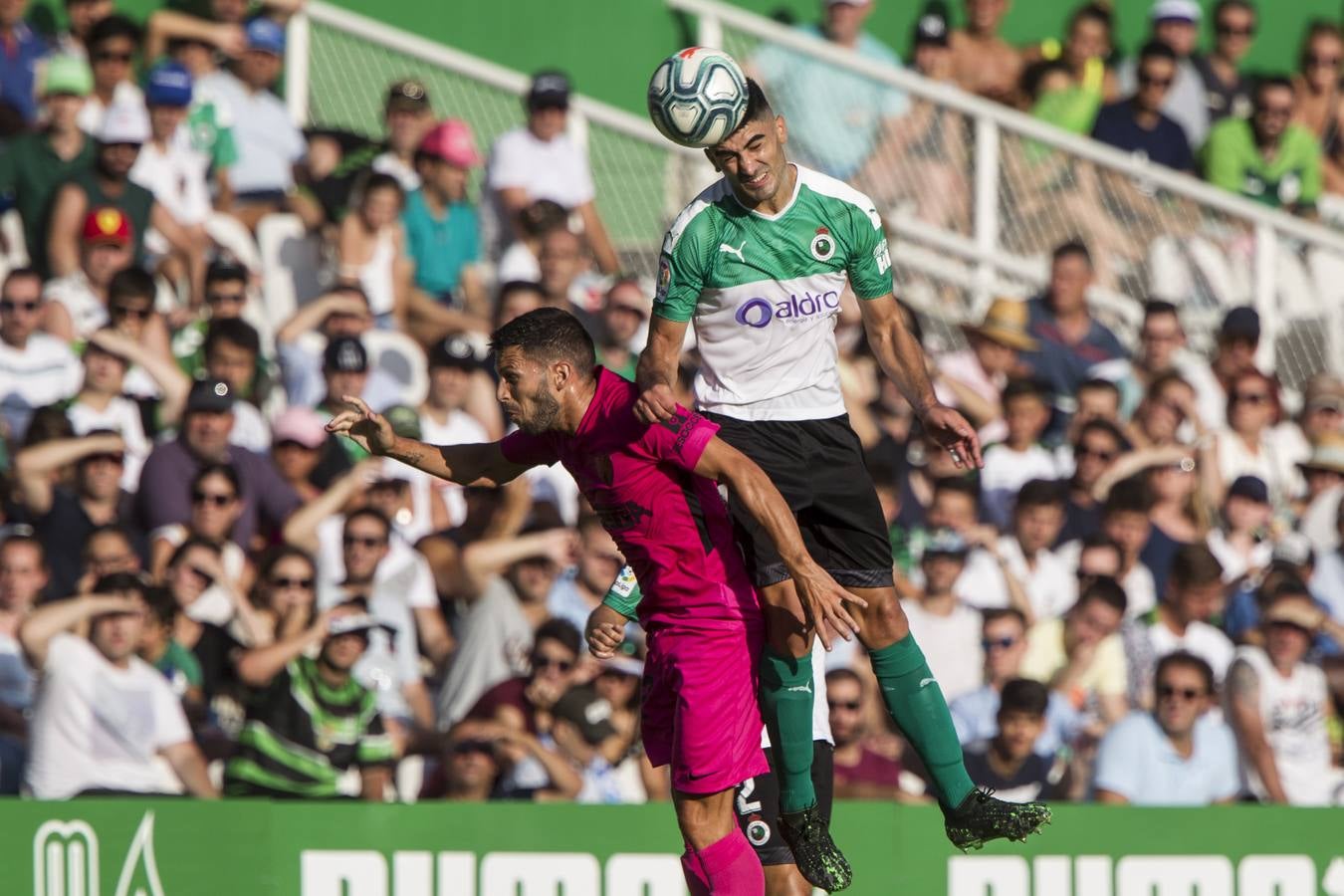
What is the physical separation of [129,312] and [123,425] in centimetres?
71

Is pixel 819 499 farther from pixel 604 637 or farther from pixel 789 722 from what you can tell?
pixel 604 637

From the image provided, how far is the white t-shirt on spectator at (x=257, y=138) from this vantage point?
14547 mm

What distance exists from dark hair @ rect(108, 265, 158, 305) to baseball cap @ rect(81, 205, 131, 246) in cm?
36

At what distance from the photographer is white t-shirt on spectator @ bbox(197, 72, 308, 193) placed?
47.7 ft

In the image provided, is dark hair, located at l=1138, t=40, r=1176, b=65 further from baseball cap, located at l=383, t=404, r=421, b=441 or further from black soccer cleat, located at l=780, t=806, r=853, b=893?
black soccer cleat, located at l=780, t=806, r=853, b=893

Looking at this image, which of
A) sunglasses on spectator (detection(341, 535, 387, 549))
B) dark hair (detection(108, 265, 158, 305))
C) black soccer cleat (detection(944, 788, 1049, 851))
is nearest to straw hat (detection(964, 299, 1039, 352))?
sunglasses on spectator (detection(341, 535, 387, 549))

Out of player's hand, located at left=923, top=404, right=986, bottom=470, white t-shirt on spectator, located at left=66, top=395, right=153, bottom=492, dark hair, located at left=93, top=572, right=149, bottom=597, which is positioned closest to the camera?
player's hand, located at left=923, top=404, right=986, bottom=470

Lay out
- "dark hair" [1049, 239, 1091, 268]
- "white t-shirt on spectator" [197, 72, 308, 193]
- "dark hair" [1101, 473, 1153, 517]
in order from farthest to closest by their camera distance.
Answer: "dark hair" [1049, 239, 1091, 268] → "white t-shirt on spectator" [197, 72, 308, 193] → "dark hair" [1101, 473, 1153, 517]

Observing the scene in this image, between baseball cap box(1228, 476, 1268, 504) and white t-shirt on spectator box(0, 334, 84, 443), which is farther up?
white t-shirt on spectator box(0, 334, 84, 443)

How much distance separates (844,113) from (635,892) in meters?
6.90

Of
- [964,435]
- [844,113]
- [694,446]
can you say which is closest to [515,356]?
[694,446]

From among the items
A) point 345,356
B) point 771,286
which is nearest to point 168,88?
point 345,356

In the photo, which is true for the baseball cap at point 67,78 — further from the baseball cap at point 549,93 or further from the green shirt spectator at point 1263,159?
the green shirt spectator at point 1263,159

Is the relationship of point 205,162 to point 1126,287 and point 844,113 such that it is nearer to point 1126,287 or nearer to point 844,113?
point 844,113
